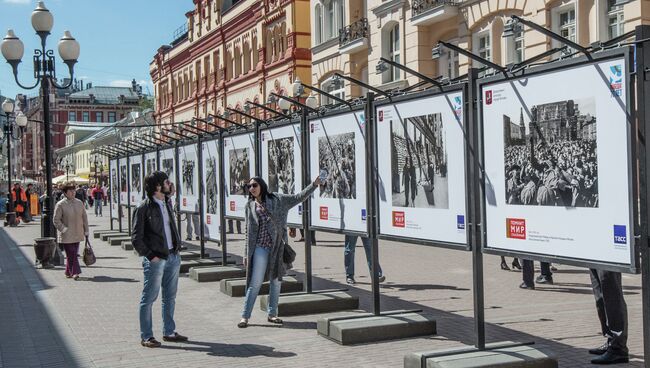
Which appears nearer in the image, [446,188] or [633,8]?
[446,188]

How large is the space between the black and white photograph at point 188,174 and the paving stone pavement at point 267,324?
1970 millimetres

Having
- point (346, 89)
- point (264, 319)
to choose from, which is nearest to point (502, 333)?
point (264, 319)

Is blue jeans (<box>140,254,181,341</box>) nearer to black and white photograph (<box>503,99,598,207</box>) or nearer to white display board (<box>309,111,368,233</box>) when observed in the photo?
white display board (<box>309,111,368,233</box>)

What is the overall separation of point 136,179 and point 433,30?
10.6 meters

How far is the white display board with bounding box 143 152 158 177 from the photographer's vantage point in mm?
18500

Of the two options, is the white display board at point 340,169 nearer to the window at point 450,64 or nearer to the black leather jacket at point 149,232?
the black leather jacket at point 149,232

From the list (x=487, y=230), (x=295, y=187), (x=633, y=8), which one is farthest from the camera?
(x=633, y=8)

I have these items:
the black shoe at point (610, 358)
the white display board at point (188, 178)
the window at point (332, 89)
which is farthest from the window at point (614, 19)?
the window at point (332, 89)

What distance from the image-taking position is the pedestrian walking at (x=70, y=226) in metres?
14.2

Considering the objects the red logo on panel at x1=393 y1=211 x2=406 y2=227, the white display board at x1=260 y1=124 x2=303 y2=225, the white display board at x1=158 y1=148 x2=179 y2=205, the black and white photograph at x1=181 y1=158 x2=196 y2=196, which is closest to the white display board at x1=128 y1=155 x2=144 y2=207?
the white display board at x1=158 y1=148 x2=179 y2=205

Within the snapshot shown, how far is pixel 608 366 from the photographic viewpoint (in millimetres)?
6891

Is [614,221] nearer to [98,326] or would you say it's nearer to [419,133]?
[419,133]

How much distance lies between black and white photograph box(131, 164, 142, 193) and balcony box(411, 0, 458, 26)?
9.97 m

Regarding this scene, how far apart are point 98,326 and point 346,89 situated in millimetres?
22109
